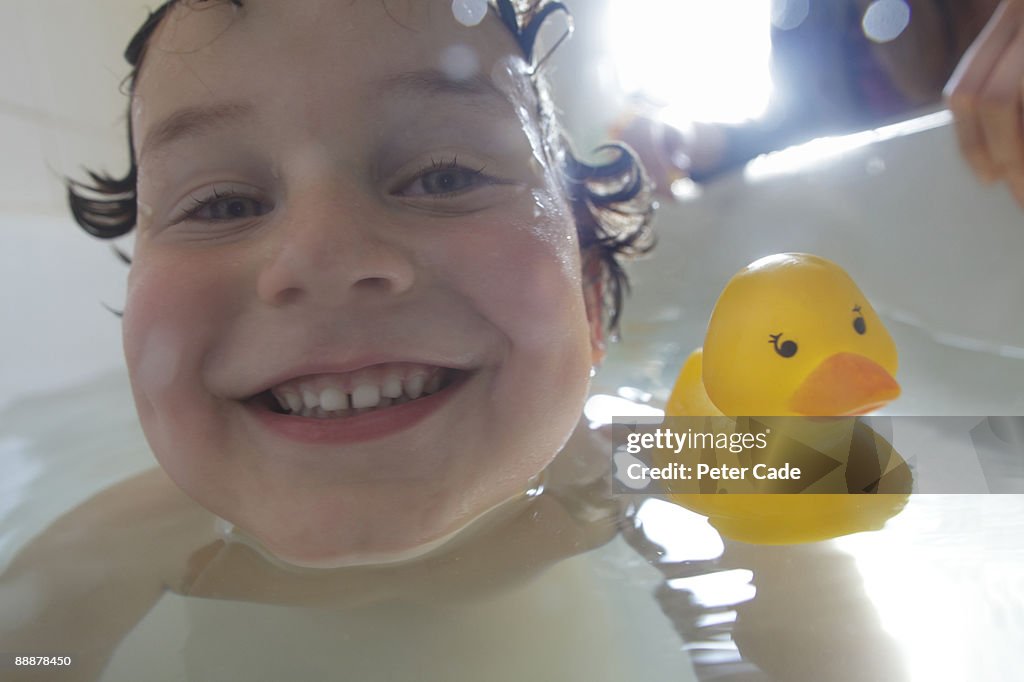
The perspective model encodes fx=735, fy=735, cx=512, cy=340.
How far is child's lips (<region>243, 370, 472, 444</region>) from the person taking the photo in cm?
47

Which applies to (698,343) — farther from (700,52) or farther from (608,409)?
(700,52)

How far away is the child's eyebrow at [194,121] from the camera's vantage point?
0.48 metres

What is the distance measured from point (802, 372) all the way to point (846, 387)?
1.0 inches

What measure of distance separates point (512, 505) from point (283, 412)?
19 cm

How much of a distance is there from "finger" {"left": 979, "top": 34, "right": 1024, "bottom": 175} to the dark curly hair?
333 mm

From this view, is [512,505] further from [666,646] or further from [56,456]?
[56,456]

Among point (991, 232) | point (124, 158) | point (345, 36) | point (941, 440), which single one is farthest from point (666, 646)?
point (124, 158)

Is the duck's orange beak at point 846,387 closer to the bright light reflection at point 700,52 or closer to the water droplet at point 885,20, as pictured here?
the bright light reflection at point 700,52

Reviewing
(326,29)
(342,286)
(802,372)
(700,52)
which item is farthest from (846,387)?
(700,52)

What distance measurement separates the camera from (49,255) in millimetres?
1082

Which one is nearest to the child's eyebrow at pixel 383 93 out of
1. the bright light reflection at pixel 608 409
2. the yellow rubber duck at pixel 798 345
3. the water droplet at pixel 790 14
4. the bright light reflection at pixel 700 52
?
the yellow rubber duck at pixel 798 345

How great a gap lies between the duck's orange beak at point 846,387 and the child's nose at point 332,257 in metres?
0.23

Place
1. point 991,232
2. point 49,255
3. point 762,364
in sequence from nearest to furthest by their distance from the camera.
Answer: point 762,364, point 991,232, point 49,255

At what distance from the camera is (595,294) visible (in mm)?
966
